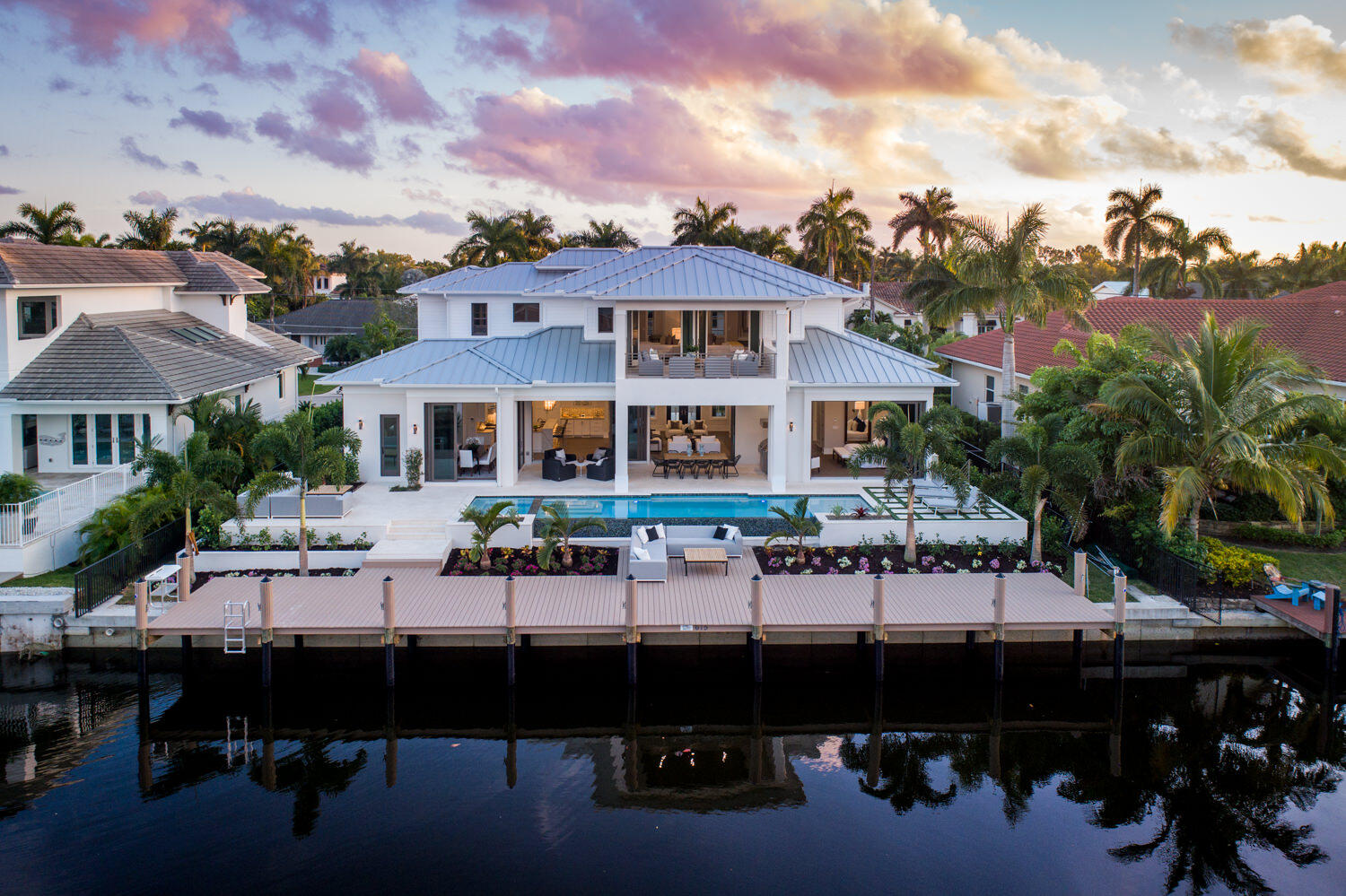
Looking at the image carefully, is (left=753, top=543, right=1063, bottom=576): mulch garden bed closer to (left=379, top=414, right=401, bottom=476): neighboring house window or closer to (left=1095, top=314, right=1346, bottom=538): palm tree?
(left=1095, top=314, right=1346, bottom=538): palm tree

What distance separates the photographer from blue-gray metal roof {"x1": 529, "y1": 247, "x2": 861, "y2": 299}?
26.1 metres

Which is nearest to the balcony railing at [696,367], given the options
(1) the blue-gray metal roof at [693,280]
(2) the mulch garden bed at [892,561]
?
(1) the blue-gray metal roof at [693,280]

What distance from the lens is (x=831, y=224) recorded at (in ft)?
203

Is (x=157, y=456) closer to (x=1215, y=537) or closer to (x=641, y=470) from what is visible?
(x=641, y=470)

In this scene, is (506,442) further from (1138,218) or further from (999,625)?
(1138,218)

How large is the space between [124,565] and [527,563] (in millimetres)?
8761

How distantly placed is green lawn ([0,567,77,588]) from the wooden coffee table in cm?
1305

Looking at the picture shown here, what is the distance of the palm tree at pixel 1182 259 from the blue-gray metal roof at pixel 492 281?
3804 centimetres

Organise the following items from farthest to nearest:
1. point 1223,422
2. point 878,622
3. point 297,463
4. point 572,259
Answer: point 572,259 → point 297,463 → point 1223,422 → point 878,622

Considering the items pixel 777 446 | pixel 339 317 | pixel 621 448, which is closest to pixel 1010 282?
pixel 777 446

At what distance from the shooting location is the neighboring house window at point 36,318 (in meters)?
27.1

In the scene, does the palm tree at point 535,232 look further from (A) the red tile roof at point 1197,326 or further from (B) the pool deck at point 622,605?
(B) the pool deck at point 622,605

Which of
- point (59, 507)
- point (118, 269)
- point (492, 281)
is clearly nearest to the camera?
point (59, 507)

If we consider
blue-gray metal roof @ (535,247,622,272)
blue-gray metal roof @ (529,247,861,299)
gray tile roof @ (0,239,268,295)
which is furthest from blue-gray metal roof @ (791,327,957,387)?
gray tile roof @ (0,239,268,295)
